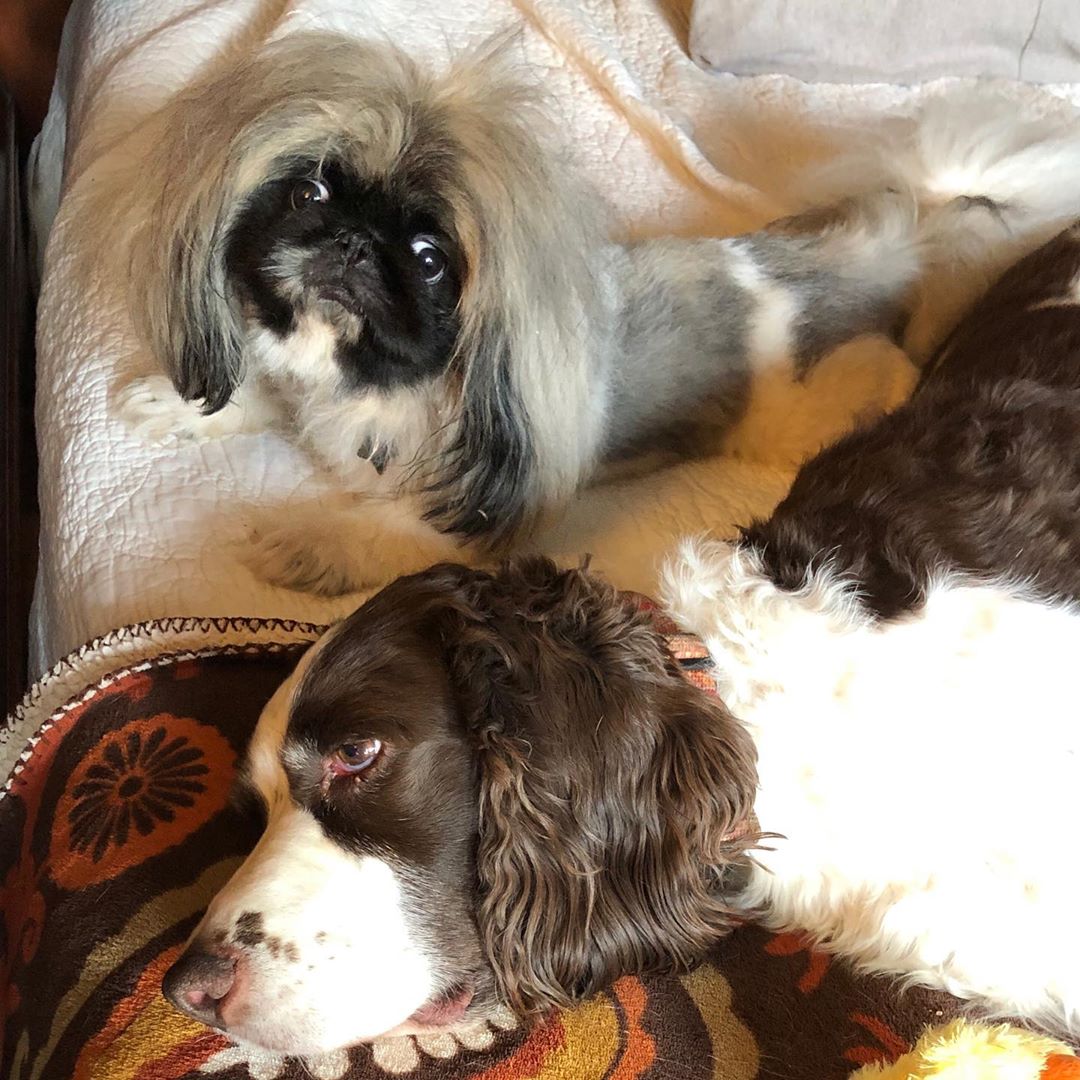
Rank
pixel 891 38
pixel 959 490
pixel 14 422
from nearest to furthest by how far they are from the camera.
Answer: pixel 959 490 → pixel 891 38 → pixel 14 422

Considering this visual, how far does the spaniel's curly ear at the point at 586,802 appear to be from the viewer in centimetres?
94

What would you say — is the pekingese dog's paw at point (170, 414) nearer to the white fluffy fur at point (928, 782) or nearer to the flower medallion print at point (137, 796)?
the flower medallion print at point (137, 796)

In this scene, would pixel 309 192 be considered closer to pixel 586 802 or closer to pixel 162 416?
pixel 162 416

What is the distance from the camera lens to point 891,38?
213cm

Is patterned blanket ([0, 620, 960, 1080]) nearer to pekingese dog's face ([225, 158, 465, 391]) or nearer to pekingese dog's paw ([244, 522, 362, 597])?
pekingese dog's paw ([244, 522, 362, 597])

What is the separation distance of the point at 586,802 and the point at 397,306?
799mm

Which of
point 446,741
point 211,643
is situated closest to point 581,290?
point 211,643

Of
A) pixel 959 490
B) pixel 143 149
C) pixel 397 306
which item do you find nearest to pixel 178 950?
pixel 397 306

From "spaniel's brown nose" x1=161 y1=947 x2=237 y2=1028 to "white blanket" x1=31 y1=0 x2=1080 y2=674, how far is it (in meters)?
0.59

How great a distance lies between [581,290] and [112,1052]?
114 centimetres

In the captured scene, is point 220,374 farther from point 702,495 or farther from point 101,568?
point 702,495

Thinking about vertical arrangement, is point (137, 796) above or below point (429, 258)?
below

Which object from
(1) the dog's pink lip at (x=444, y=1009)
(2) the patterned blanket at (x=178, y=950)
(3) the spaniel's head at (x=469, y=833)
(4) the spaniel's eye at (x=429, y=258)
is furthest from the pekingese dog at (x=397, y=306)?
(1) the dog's pink lip at (x=444, y=1009)

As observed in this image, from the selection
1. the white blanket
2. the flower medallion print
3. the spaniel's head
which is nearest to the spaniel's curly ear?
the spaniel's head
